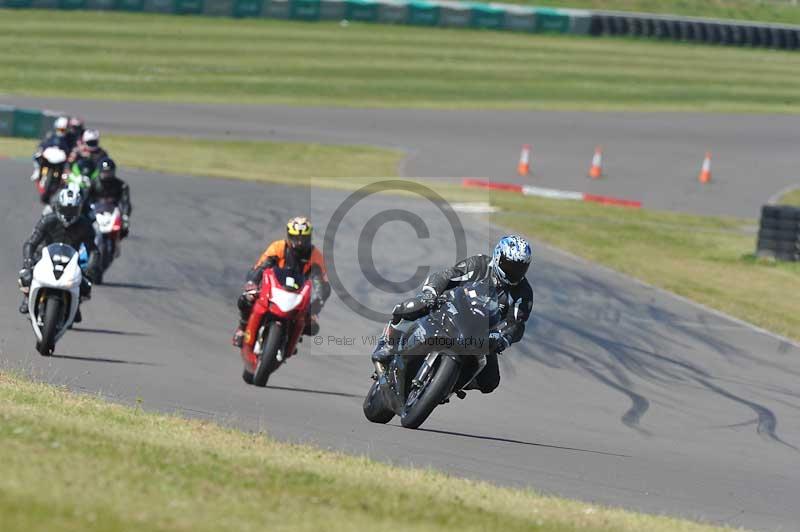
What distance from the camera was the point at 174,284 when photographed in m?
18.5

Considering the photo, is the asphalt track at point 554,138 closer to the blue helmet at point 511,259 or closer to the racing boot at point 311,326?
the racing boot at point 311,326

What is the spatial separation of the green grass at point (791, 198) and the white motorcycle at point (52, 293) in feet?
76.4

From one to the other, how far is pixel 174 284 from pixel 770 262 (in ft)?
39.0

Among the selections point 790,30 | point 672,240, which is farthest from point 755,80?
point 672,240

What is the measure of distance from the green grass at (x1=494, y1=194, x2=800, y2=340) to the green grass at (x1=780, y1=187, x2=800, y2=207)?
2.88 meters

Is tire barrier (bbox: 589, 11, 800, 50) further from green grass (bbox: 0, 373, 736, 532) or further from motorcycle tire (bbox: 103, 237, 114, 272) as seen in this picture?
green grass (bbox: 0, 373, 736, 532)

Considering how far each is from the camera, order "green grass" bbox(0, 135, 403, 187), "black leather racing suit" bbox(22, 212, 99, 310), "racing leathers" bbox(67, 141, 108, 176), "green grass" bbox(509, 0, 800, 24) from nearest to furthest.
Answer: "black leather racing suit" bbox(22, 212, 99, 310) → "racing leathers" bbox(67, 141, 108, 176) → "green grass" bbox(0, 135, 403, 187) → "green grass" bbox(509, 0, 800, 24)

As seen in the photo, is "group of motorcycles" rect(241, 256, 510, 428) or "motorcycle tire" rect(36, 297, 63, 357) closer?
"group of motorcycles" rect(241, 256, 510, 428)

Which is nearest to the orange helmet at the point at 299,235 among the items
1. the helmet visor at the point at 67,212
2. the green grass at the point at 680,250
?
the helmet visor at the point at 67,212

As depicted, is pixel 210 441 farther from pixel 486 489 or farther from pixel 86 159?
pixel 86 159

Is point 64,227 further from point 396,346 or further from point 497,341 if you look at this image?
point 497,341

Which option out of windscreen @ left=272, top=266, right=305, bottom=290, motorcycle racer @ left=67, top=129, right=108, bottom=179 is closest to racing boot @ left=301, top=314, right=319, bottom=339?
windscreen @ left=272, top=266, right=305, bottom=290

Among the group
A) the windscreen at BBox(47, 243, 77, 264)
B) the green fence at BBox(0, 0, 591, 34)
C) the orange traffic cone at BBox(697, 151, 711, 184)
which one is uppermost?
the green fence at BBox(0, 0, 591, 34)

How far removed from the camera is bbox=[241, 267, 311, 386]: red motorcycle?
1307 centimetres
